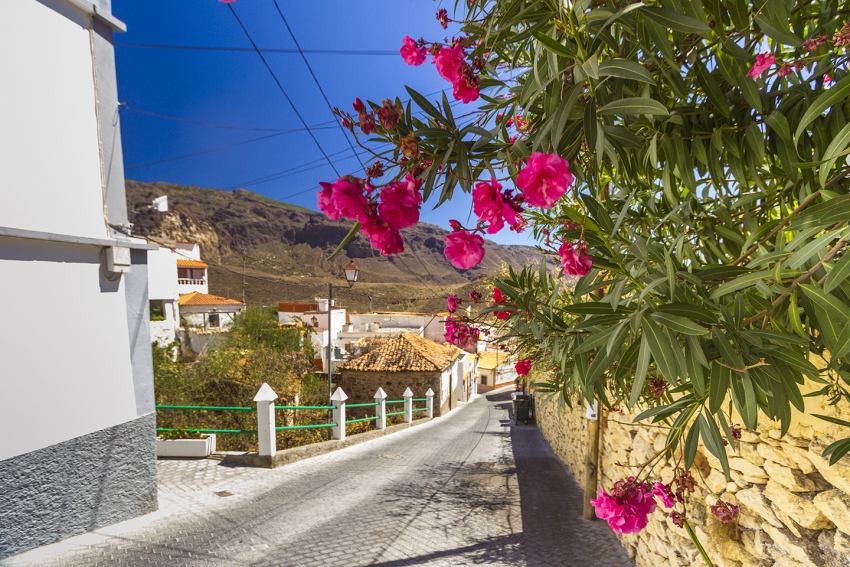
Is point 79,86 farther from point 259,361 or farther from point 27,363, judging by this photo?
point 259,361

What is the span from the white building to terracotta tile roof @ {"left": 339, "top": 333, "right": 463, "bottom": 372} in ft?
33.3

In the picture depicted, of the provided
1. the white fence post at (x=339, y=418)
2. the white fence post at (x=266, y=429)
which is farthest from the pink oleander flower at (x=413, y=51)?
the white fence post at (x=339, y=418)

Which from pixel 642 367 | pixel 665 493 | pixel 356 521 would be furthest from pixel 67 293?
pixel 665 493

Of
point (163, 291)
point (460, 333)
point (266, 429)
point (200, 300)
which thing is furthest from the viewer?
point (200, 300)

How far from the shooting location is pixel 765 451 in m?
1.98

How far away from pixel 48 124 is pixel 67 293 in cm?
155

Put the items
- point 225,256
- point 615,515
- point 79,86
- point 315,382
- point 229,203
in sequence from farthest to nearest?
point 229,203 < point 225,256 < point 315,382 < point 79,86 < point 615,515

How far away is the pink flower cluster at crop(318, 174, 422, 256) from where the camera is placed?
0.98 m

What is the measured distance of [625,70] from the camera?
3.18ft

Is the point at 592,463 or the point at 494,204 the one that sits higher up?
the point at 494,204

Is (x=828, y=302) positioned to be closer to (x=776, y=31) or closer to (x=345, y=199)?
(x=776, y=31)

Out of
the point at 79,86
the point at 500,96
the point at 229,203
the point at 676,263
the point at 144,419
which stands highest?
the point at 229,203

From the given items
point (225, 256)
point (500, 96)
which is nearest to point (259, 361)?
point (500, 96)

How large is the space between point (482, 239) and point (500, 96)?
0.89 m
